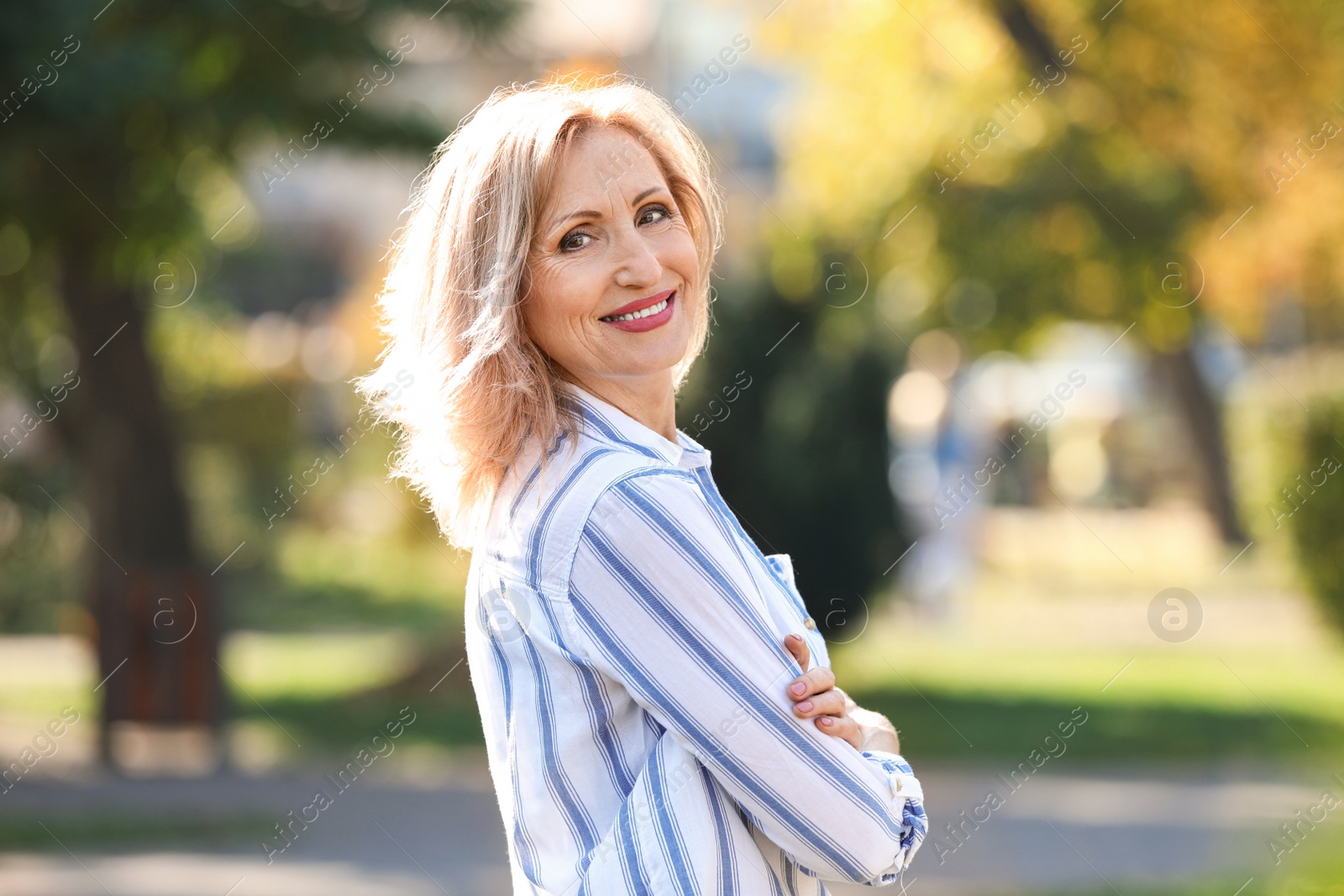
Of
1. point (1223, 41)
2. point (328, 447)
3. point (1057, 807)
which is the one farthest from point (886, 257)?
point (328, 447)

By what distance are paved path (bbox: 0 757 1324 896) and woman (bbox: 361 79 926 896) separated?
4.27 m

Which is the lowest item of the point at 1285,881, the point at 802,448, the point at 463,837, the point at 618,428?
the point at 1285,881

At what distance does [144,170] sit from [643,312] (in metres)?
6.56

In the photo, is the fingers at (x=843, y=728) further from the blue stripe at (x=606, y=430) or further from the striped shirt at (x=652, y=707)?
the blue stripe at (x=606, y=430)

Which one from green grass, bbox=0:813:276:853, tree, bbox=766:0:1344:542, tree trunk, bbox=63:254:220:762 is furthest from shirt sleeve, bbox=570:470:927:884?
tree, bbox=766:0:1344:542

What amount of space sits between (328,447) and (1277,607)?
11004 millimetres

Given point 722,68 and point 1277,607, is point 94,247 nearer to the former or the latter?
point 722,68

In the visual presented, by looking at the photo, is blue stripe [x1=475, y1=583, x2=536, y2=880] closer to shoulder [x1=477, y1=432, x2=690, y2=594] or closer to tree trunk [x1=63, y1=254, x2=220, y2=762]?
shoulder [x1=477, y1=432, x2=690, y2=594]

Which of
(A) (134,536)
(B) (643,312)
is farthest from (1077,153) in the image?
(B) (643,312)

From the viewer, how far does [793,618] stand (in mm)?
1871

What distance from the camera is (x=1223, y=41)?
12086mm

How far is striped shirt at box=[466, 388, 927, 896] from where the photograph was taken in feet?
5.58

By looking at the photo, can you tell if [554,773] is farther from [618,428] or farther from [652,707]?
[618,428]

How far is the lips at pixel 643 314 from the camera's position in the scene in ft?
6.46
